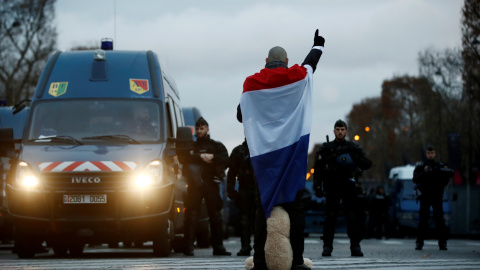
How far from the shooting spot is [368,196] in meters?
37.0

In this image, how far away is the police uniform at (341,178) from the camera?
15.6 m

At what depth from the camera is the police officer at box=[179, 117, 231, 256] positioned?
16.8 meters

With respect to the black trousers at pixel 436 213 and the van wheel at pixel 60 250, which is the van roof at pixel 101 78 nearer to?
the van wheel at pixel 60 250

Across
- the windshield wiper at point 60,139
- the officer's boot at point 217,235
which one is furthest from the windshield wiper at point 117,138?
the officer's boot at point 217,235

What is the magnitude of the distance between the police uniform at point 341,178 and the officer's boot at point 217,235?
6.04ft

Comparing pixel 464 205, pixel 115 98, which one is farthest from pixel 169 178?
pixel 464 205

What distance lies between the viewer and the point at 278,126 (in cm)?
996

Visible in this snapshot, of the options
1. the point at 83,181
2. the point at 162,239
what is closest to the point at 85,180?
the point at 83,181

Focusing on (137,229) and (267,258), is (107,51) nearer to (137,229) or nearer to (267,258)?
(137,229)

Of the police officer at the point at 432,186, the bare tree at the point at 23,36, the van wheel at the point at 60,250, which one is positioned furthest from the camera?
the bare tree at the point at 23,36

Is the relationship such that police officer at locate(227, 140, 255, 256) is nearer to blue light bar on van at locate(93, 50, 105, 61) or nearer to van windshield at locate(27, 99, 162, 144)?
van windshield at locate(27, 99, 162, 144)

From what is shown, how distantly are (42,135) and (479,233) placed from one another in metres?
24.3

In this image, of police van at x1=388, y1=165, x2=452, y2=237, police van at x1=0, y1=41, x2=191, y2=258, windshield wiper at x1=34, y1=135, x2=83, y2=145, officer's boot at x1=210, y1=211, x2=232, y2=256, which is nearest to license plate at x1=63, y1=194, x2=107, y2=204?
police van at x1=0, y1=41, x2=191, y2=258

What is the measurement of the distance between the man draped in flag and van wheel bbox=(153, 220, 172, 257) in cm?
607
